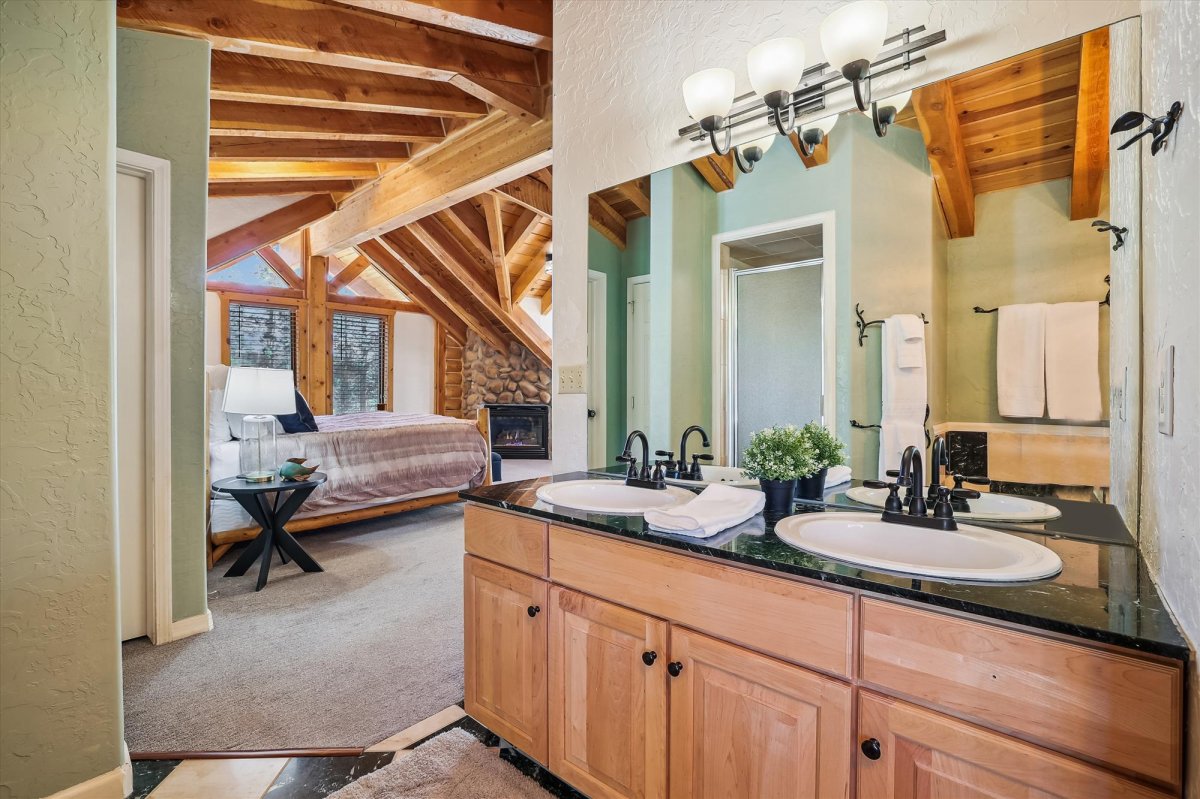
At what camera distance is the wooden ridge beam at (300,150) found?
4238mm

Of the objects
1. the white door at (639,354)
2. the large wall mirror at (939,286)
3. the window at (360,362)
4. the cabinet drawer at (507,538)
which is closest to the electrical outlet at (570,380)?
the white door at (639,354)

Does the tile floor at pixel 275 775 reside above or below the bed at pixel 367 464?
below

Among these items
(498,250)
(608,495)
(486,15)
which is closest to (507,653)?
(608,495)

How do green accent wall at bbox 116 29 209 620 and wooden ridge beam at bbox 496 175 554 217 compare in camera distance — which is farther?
wooden ridge beam at bbox 496 175 554 217

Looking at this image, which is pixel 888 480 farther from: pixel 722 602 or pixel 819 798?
pixel 819 798

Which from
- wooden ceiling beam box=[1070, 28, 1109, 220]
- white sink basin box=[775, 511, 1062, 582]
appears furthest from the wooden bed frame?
wooden ceiling beam box=[1070, 28, 1109, 220]

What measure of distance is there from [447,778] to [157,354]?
204 centimetres

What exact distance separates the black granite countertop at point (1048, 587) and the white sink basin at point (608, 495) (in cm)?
37

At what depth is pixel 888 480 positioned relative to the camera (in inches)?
61.9

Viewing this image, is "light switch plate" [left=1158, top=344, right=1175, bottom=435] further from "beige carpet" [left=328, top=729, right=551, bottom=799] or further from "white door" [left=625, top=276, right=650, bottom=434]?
"beige carpet" [left=328, top=729, right=551, bottom=799]

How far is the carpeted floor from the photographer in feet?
6.15

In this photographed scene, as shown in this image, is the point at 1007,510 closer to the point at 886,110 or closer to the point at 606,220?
the point at 886,110

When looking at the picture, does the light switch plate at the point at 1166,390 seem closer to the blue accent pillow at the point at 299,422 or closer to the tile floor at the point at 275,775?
the tile floor at the point at 275,775

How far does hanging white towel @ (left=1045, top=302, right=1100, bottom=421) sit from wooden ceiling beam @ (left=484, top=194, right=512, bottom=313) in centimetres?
514
